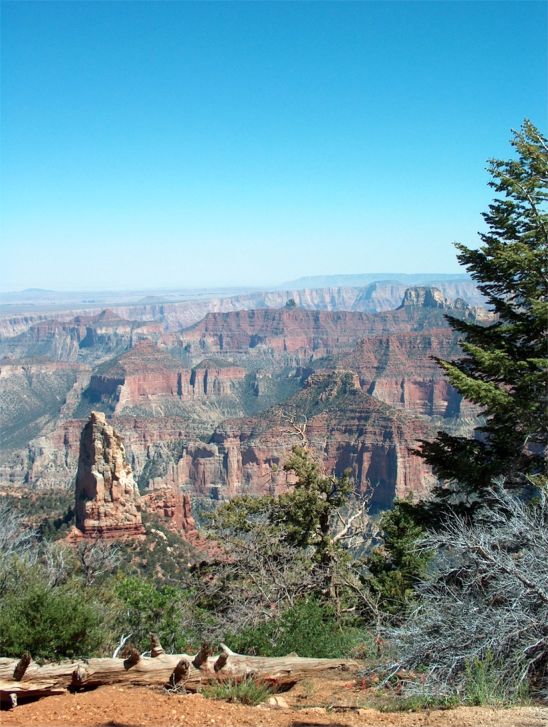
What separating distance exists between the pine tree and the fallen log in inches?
283

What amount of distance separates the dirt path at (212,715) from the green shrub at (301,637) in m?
3.88

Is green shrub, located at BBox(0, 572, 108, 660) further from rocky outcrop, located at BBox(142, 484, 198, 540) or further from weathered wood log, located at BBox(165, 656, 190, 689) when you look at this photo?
rocky outcrop, located at BBox(142, 484, 198, 540)

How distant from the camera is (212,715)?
8.81 m

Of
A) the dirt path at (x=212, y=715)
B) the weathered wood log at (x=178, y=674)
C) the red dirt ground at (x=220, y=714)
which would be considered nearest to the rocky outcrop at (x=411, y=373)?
the weathered wood log at (x=178, y=674)

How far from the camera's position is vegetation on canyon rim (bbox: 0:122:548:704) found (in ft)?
31.8

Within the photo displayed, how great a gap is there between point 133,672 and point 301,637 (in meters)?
4.40

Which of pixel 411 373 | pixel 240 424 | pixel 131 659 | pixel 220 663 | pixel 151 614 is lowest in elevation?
pixel 240 424

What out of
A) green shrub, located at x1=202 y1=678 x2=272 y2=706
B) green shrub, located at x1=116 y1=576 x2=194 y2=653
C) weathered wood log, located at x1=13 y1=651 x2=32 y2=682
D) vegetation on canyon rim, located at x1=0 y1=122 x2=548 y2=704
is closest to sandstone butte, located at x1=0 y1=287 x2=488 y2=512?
vegetation on canyon rim, located at x1=0 y1=122 x2=548 y2=704

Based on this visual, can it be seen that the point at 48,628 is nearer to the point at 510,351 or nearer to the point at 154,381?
the point at 510,351

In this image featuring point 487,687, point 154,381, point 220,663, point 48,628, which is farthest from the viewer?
point 154,381

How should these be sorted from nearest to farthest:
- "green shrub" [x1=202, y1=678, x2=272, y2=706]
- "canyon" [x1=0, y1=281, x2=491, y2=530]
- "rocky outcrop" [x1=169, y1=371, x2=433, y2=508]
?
"green shrub" [x1=202, y1=678, x2=272, y2=706]
"rocky outcrop" [x1=169, y1=371, x2=433, y2=508]
"canyon" [x1=0, y1=281, x2=491, y2=530]

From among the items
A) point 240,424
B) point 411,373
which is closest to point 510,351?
point 240,424

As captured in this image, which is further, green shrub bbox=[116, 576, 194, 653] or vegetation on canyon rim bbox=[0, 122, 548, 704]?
green shrub bbox=[116, 576, 194, 653]

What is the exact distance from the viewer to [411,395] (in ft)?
536
